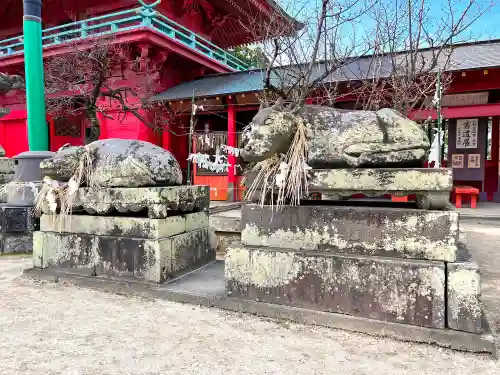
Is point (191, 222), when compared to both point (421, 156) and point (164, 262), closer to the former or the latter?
point (164, 262)

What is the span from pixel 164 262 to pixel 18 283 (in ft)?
5.01

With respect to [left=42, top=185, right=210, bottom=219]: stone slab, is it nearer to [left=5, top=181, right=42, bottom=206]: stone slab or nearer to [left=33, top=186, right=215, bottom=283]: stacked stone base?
[left=33, top=186, right=215, bottom=283]: stacked stone base

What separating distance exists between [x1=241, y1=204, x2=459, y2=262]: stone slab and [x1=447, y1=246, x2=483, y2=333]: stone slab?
98 millimetres

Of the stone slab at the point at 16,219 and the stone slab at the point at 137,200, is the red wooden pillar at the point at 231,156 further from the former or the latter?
the stone slab at the point at 137,200

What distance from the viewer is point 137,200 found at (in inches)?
122

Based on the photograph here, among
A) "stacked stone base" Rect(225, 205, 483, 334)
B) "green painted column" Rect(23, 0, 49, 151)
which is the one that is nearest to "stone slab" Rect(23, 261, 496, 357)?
"stacked stone base" Rect(225, 205, 483, 334)

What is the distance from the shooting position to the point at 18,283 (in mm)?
3457

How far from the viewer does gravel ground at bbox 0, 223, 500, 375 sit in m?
1.89

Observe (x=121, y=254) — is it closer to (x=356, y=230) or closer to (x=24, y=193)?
(x=356, y=230)

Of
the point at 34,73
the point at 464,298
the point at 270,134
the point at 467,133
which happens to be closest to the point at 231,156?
the point at 34,73

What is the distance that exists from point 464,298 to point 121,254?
257 centimetres

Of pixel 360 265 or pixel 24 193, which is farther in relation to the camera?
pixel 24 193

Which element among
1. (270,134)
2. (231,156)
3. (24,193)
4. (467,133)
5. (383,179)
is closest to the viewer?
(383,179)

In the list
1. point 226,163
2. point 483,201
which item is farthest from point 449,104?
point 226,163
